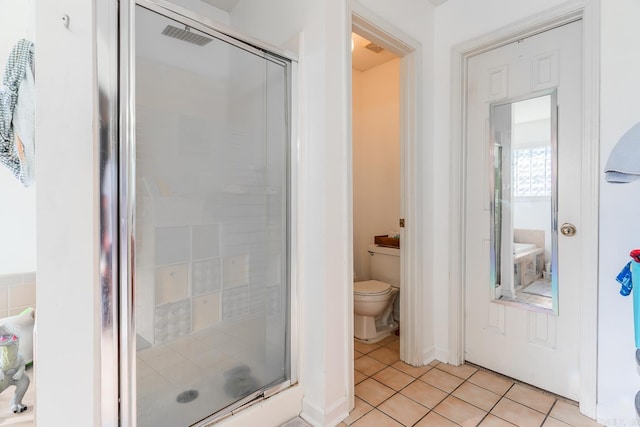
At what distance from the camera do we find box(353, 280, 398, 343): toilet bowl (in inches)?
97.3

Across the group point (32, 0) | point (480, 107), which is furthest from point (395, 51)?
point (32, 0)

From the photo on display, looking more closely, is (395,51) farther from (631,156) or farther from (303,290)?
(303,290)

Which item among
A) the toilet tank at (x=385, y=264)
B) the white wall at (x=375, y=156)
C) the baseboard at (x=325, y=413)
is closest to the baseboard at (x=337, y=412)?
the baseboard at (x=325, y=413)

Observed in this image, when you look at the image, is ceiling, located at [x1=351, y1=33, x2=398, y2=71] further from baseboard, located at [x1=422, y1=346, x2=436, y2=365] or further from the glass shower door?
baseboard, located at [x1=422, y1=346, x2=436, y2=365]

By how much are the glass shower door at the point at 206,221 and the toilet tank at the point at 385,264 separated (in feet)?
4.62

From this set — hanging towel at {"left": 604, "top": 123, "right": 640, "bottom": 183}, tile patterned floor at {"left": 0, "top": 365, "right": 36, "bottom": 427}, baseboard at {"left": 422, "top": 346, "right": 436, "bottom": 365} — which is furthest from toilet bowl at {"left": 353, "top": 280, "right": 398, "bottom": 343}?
tile patterned floor at {"left": 0, "top": 365, "right": 36, "bottom": 427}

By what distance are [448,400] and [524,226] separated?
3.77 ft

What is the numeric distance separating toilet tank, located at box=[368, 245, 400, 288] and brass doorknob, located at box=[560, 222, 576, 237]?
1228 millimetres

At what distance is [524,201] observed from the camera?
1933 mm

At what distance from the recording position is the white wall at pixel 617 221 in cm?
148

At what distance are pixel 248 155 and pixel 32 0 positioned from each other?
89cm

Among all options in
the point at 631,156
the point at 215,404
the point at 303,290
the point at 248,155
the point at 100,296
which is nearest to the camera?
the point at 631,156

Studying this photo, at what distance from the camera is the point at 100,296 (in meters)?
1.08

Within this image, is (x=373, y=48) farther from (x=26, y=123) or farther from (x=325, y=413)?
(x=325, y=413)
